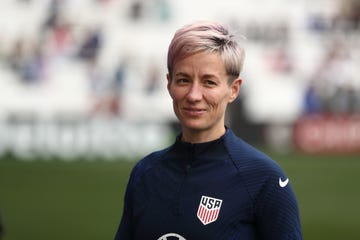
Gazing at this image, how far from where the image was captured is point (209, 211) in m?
2.71

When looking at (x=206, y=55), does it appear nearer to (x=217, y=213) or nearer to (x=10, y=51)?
(x=217, y=213)

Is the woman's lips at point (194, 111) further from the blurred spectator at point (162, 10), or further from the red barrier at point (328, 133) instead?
the blurred spectator at point (162, 10)

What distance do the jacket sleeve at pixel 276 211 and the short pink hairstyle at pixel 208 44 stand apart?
1.18ft

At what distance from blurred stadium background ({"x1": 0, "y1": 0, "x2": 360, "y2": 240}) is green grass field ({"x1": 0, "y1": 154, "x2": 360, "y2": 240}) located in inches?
22.4

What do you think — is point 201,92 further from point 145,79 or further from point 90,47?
point 90,47

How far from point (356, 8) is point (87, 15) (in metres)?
6.07

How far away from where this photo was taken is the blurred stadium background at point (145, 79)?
61.0 feet

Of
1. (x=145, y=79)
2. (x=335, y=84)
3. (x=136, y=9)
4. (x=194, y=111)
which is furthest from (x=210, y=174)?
(x=335, y=84)

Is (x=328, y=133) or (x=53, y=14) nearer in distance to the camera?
(x=328, y=133)

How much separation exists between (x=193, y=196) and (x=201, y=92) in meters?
0.32

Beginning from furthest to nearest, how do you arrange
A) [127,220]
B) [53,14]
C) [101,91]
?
[53,14] → [101,91] → [127,220]

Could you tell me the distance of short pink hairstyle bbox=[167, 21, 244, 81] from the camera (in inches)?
106

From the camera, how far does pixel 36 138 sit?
18.5 metres

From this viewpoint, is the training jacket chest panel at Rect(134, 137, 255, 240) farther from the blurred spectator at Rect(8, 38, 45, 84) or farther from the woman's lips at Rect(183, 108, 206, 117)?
the blurred spectator at Rect(8, 38, 45, 84)
